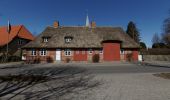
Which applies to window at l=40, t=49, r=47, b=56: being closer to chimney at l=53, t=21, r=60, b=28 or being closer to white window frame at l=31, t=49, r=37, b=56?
white window frame at l=31, t=49, r=37, b=56

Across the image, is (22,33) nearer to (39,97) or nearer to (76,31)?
(76,31)

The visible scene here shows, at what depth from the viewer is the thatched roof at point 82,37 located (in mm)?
37625

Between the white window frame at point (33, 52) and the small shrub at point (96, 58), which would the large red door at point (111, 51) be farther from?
the white window frame at point (33, 52)

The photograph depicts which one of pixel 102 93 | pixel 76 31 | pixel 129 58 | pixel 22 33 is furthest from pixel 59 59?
pixel 102 93

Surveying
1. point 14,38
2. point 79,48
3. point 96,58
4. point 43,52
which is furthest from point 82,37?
point 14,38

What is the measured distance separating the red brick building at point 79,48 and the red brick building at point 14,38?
37.6 ft

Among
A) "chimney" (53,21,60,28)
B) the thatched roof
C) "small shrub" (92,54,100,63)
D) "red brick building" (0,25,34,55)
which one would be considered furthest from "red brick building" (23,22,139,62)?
"red brick building" (0,25,34,55)

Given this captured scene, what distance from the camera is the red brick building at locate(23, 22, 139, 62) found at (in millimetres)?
37281

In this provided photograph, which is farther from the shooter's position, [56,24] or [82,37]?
[56,24]

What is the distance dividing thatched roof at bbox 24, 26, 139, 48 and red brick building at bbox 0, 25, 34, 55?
466 inches

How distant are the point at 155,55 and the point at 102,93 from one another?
135 ft

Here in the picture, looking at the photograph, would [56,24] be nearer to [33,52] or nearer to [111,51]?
[33,52]

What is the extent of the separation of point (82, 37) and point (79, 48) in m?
2.77

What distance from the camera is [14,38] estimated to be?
162 ft
